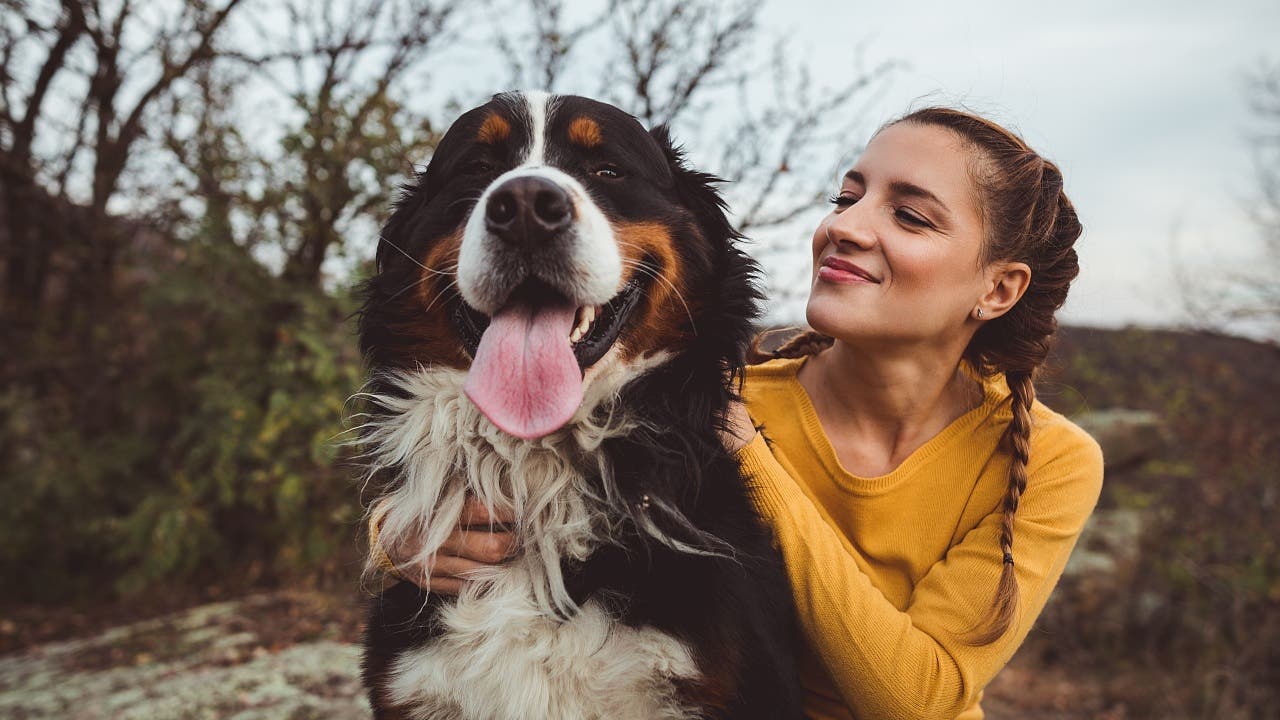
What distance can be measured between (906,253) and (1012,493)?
607mm

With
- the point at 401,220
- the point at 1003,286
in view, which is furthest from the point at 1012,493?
the point at 401,220

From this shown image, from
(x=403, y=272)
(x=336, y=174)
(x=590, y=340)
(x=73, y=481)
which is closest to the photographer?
(x=590, y=340)

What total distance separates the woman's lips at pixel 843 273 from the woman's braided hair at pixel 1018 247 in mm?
312

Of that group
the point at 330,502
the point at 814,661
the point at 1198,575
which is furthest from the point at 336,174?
the point at 1198,575

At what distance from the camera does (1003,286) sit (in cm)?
204

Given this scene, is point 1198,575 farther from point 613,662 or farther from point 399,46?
point 399,46

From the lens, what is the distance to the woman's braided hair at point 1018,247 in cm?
194

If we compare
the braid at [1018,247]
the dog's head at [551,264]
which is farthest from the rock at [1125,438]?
the dog's head at [551,264]

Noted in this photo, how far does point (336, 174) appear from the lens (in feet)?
12.4

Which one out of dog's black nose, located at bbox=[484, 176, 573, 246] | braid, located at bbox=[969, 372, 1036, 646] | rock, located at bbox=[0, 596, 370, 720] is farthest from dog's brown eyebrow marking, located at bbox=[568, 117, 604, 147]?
rock, located at bbox=[0, 596, 370, 720]

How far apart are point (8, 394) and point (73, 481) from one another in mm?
725

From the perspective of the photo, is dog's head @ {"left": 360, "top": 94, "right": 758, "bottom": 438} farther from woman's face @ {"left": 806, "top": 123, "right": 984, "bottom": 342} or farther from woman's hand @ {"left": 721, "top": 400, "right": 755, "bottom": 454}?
woman's face @ {"left": 806, "top": 123, "right": 984, "bottom": 342}

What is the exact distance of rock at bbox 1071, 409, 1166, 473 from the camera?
20.3 ft

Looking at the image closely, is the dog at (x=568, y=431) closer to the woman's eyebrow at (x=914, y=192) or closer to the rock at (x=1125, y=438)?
the woman's eyebrow at (x=914, y=192)
